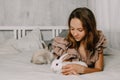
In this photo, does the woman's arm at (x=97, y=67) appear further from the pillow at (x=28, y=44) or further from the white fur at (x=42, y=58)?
the pillow at (x=28, y=44)

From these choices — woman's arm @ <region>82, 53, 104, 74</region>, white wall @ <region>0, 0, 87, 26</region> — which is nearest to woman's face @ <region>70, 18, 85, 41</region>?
woman's arm @ <region>82, 53, 104, 74</region>

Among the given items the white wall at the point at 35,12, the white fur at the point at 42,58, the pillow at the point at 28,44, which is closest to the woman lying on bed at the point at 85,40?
the white fur at the point at 42,58

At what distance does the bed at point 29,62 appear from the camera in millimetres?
1416

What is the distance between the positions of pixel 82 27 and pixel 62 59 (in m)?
0.24

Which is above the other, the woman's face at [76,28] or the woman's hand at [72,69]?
the woman's face at [76,28]

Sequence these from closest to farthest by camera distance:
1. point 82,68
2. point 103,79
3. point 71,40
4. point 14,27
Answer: point 103,79 < point 82,68 < point 71,40 < point 14,27

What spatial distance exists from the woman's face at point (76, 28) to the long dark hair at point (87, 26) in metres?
0.02

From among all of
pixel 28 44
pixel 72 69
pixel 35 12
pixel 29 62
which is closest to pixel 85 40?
pixel 72 69

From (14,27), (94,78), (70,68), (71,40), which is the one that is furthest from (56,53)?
(14,27)

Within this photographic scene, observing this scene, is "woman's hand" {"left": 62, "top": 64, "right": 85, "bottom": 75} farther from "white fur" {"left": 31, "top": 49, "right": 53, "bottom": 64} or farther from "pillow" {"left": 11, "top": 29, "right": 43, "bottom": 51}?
"pillow" {"left": 11, "top": 29, "right": 43, "bottom": 51}

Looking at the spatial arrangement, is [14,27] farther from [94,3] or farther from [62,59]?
[62,59]

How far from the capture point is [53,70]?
1.52 metres

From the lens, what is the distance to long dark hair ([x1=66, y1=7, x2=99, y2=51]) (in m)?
1.57

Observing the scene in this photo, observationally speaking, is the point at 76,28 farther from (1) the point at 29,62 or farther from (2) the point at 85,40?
(1) the point at 29,62
